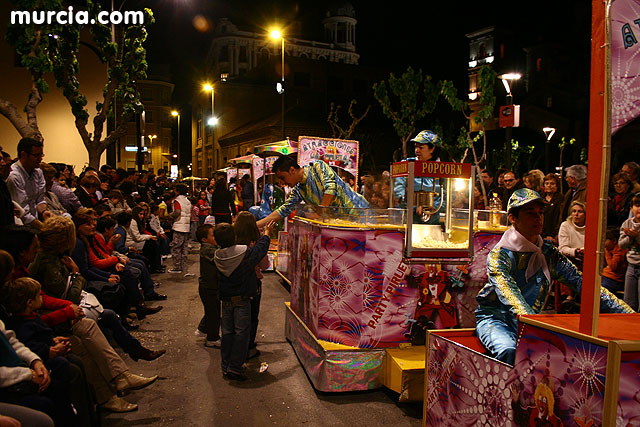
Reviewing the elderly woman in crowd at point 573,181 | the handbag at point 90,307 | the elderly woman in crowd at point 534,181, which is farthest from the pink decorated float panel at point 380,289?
the elderly woman in crowd at point 573,181

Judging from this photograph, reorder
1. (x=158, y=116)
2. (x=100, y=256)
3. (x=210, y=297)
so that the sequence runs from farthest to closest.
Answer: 1. (x=158, y=116)
2. (x=100, y=256)
3. (x=210, y=297)

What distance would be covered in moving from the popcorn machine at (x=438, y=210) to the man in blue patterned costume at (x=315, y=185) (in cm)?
84

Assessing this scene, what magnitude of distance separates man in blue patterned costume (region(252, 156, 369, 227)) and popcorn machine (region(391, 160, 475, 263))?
0.84 metres

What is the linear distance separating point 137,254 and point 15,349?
5384mm

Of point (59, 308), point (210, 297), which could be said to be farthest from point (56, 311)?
point (210, 297)

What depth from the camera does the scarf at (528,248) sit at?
9.76ft

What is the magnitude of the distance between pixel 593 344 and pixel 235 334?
351 centimetres

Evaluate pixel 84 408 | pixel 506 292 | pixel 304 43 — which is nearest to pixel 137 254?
pixel 84 408

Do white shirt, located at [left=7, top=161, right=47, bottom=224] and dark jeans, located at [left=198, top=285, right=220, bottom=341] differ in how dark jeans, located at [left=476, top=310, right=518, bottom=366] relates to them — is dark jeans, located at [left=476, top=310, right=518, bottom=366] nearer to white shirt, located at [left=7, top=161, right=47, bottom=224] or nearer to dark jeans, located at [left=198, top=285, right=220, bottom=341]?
dark jeans, located at [left=198, top=285, right=220, bottom=341]

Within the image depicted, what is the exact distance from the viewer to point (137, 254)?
809 cm

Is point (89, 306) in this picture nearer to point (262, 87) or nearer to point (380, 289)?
point (380, 289)

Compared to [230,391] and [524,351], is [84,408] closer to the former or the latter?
[230,391]

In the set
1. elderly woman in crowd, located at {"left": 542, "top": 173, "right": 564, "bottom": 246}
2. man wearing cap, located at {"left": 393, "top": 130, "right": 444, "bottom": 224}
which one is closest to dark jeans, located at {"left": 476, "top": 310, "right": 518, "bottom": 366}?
man wearing cap, located at {"left": 393, "top": 130, "right": 444, "bottom": 224}

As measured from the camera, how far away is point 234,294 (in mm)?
4715
